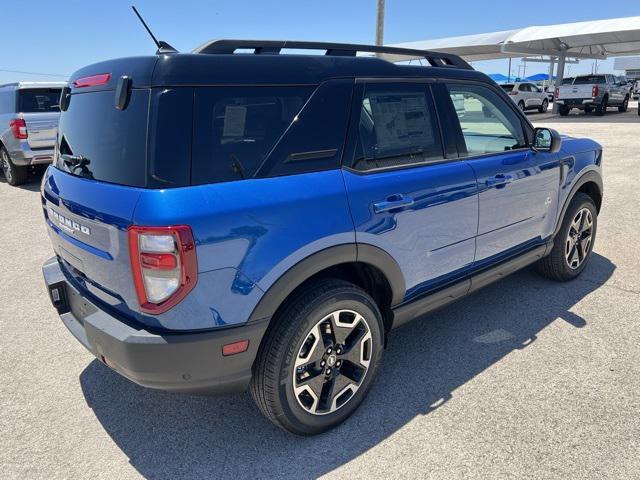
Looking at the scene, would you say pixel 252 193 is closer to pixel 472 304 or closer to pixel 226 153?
pixel 226 153

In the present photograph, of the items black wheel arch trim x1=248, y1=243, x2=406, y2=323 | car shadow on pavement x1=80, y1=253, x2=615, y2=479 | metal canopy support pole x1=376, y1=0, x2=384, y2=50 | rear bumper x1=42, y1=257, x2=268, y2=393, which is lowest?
car shadow on pavement x1=80, y1=253, x2=615, y2=479

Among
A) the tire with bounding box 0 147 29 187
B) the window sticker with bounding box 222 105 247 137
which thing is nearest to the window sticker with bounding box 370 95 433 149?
the window sticker with bounding box 222 105 247 137

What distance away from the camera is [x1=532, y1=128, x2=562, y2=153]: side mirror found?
347 centimetres

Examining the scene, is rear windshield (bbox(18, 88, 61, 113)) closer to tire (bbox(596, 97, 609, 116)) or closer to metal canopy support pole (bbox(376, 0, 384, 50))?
metal canopy support pole (bbox(376, 0, 384, 50))

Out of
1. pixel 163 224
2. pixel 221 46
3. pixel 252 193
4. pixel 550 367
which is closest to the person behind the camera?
pixel 163 224

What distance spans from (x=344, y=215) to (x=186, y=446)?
1.39m

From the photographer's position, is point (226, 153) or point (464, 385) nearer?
point (226, 153)

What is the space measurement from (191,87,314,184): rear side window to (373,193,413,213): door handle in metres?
0.60

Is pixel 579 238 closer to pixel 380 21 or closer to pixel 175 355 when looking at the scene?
pixel 175 355

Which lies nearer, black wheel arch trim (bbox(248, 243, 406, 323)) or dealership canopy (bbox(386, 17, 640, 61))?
black wheel arch trim (bbox(248, 243, 406, 323))

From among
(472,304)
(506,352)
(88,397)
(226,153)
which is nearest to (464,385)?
(506,352)

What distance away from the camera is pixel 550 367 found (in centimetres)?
300

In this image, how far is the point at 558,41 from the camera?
93.4ft

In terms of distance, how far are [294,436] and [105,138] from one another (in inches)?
67.0
